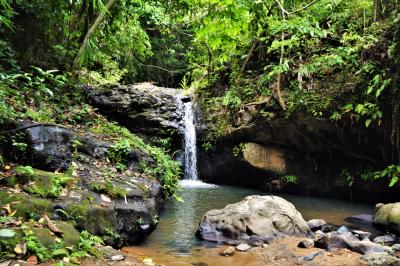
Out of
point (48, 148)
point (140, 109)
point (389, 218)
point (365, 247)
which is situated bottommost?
point (365, 247)

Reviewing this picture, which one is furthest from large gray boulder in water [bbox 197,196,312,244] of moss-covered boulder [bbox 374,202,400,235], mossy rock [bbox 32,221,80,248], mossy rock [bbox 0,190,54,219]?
mossy rock [bbox 0,190,54,219]

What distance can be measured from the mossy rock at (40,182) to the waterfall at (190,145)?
7892 millimetres

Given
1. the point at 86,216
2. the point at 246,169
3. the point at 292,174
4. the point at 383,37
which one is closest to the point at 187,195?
the point at 246,169

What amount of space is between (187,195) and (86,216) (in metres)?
5.77

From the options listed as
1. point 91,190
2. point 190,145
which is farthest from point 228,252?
point 190,145

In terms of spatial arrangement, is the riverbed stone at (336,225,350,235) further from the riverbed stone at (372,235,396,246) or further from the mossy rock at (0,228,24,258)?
the mossy rock at (0,228,24,258)

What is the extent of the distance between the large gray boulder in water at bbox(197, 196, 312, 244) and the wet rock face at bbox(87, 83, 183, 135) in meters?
5.61

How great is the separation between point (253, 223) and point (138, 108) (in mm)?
6628

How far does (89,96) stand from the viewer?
11.5 meters

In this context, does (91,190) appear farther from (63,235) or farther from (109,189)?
(63,235)

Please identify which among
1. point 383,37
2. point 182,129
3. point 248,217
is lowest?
point 248,217

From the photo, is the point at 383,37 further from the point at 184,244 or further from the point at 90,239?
the point at 90,239

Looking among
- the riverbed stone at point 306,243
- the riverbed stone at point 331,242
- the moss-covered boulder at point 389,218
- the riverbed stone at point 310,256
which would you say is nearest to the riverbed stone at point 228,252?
the riverbed stone at point 310,256

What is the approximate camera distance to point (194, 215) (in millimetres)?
8352
